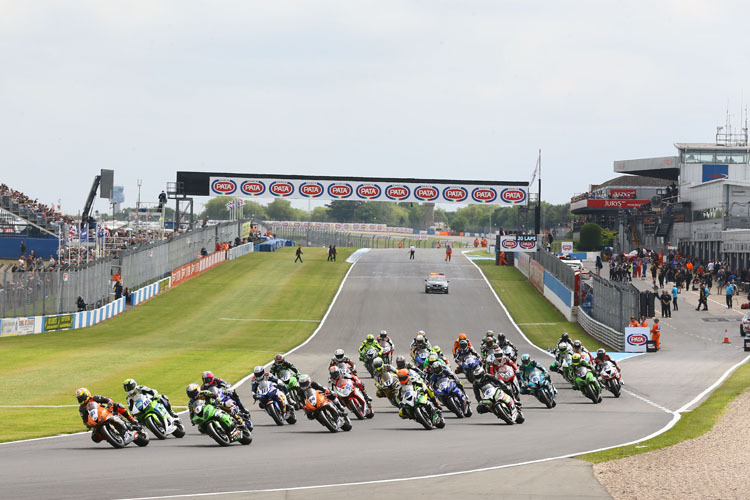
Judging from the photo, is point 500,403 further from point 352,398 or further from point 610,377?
point 610,377

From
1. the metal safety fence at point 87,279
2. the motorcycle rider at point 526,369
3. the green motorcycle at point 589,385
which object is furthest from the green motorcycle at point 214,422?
the metal safety fence at point 87,279

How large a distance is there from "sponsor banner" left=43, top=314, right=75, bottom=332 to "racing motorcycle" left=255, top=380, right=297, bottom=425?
29040mm

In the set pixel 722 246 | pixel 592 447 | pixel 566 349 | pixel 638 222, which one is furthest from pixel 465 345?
pixel 638 222

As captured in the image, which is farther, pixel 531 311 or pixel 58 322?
pixel 531 311

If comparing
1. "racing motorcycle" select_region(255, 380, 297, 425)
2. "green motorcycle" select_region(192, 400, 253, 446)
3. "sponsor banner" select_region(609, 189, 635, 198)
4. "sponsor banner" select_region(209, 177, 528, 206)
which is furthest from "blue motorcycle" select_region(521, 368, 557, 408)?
"sponsor banner" select_region(609, 189, 635, 198)

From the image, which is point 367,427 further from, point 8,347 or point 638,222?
point 638,222

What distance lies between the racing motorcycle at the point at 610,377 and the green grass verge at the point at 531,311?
16.2m

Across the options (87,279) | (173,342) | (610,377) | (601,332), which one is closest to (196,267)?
(87,279)

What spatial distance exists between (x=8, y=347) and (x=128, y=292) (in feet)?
51.6

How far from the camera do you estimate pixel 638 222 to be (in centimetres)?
9825

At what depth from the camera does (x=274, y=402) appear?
21.2 meters

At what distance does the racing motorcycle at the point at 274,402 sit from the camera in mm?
21047

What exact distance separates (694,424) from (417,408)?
6.00 m

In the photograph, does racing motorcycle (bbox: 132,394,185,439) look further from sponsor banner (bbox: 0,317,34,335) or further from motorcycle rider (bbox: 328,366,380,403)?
sponsor banner (bbox: 0,317,34,335)
